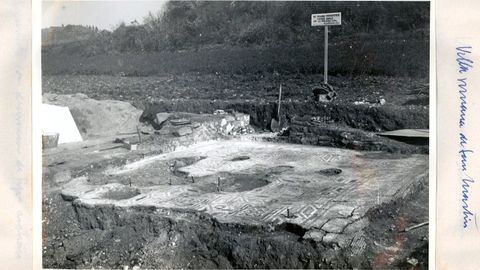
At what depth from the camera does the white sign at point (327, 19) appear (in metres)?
3.08

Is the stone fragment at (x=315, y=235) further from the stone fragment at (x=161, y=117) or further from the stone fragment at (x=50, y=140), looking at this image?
the stone fragment at (x=50, y=140)

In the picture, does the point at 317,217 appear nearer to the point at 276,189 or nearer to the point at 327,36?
the point at 276,189

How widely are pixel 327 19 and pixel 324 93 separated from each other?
27.8 inches

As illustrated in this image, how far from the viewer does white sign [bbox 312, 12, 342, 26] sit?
10.1ft

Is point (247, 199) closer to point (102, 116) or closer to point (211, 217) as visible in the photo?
point (211, 217)

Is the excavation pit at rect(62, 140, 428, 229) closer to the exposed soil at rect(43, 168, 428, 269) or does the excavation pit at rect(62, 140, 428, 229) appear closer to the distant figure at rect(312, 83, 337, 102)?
the exposed soil at rect(43, 168, 428, 269)

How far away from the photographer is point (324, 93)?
3596 mm

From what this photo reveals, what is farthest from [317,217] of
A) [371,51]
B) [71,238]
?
[71,238]

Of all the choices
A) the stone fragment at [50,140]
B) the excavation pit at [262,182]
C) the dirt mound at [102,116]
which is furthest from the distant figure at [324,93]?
the stone fragment at [50,140]

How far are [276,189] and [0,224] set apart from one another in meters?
1.92

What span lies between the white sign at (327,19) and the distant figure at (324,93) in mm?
556

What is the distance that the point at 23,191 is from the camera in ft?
9.43

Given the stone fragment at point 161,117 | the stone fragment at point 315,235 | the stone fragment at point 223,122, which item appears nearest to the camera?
the stone fragment at point 315,235

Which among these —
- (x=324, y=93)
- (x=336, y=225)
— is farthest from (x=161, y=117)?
(x=336, y=225)
